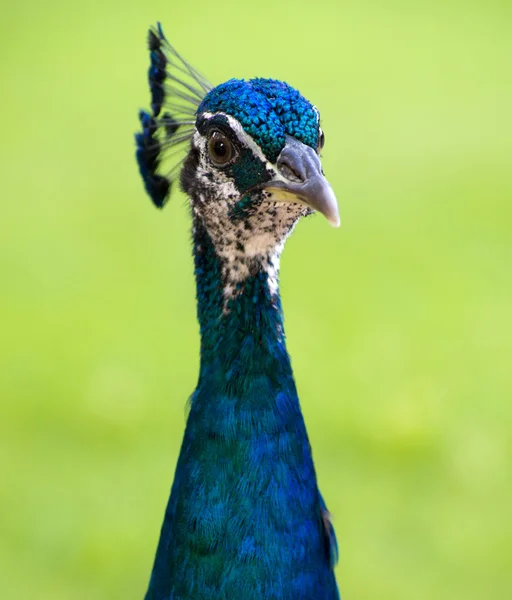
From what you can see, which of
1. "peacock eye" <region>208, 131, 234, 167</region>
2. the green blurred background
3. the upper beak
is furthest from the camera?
the green blurred background

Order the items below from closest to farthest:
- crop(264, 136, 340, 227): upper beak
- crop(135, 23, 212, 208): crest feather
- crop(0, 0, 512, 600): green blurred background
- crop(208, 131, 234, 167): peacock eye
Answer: crop(264, 136, 340, 227): upper beak
crop(208, 131, 234, 167): peacock eye
crop(135, 23, 212, 208): crest feather
crop(0, 0, 512, 600): green blurred background

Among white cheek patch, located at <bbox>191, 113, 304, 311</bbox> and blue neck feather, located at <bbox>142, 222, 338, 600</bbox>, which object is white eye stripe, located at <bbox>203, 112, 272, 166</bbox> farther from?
blue neck feather, located at <bbox>142, 222, 338, 600</bbox>

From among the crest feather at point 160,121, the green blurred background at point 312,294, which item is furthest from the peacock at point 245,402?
the green blurred background at point 312,294

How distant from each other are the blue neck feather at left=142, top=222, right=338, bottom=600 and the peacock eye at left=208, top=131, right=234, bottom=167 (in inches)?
3.8

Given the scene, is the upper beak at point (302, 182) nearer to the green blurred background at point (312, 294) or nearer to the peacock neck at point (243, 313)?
the peacock neck at point (243, 313)

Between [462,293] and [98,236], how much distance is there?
4.34 ft

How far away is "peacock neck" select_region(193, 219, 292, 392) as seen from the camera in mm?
1314

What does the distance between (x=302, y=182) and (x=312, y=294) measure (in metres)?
2.28

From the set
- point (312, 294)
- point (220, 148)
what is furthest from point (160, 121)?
point (312, 294)

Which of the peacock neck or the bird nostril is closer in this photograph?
the bird nostril

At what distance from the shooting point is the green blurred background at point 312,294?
8.55 ft

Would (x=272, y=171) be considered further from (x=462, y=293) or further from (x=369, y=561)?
(x=462, y=293)

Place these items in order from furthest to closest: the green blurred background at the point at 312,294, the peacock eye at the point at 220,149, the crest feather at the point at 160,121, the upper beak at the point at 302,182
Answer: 1. the green blurred background at the point at 312,294
2. the crest feather at the point at 160,121
3. the peacock eye at the point at 220,149
4. the upper beak at the point at 302,182

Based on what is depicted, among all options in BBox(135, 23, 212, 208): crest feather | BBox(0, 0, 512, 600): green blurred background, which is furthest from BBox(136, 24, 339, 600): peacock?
BBox(0, 0, 512, 600): green blurred background
